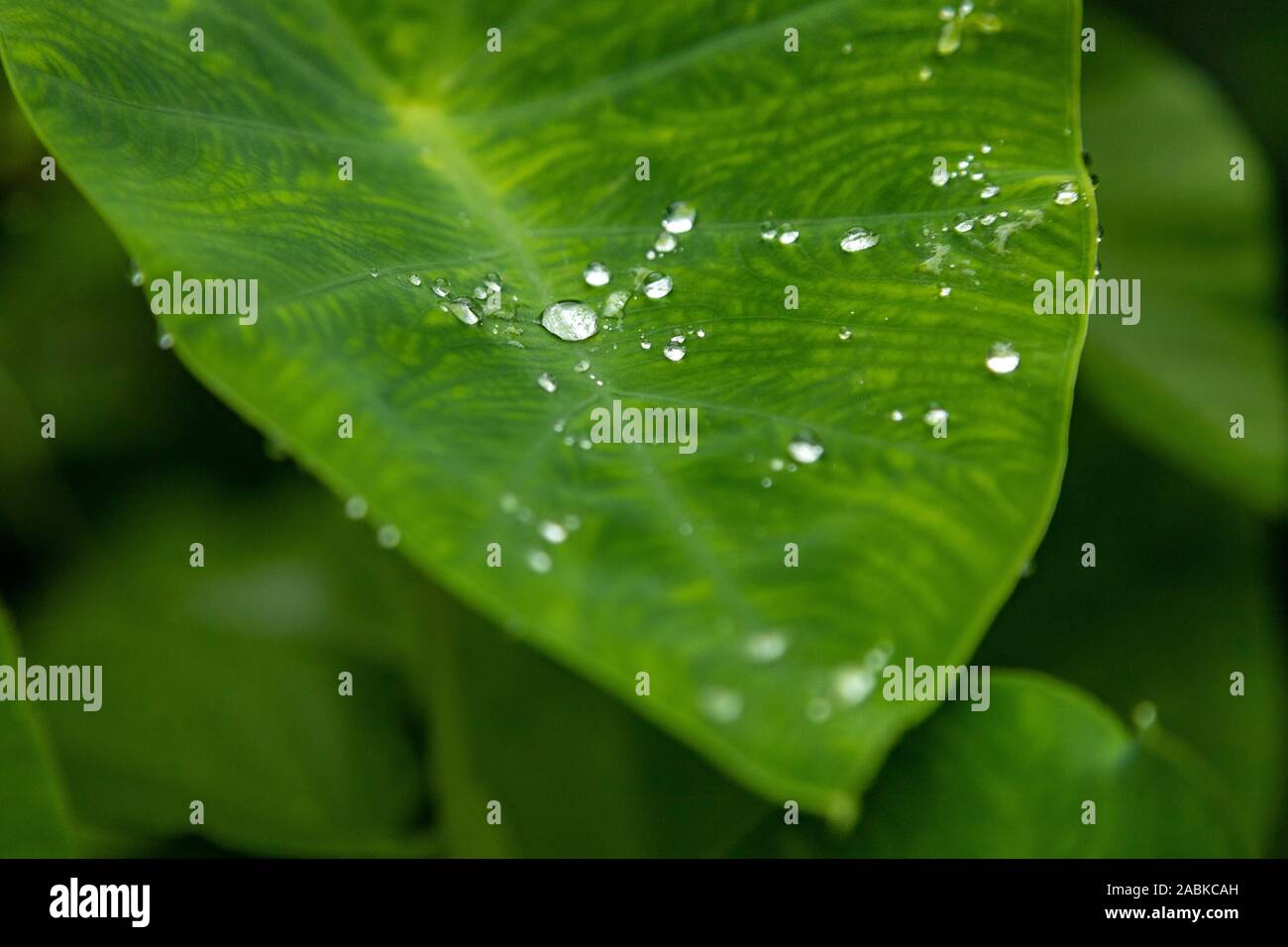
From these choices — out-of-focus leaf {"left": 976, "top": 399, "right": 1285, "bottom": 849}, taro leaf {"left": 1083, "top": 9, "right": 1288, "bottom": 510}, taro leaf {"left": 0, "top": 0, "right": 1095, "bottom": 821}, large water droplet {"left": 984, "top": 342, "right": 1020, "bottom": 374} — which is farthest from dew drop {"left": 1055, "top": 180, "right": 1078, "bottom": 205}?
out-of-focus leaf {"left": 976, "top": 399, "right": 1285, "bottom": 849}

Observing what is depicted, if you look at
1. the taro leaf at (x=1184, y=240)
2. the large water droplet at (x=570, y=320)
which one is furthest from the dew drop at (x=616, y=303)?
the taro leaf at (x=1184, y=240)

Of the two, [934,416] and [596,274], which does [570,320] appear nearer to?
[596,274]

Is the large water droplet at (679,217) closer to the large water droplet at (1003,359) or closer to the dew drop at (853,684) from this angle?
the large water droplet at (1003,359)

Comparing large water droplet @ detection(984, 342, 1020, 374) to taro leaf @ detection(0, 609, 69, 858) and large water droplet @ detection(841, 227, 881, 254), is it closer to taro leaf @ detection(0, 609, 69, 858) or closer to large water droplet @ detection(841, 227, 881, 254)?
large water droplet @ detection(841, 227, 881, 254)
